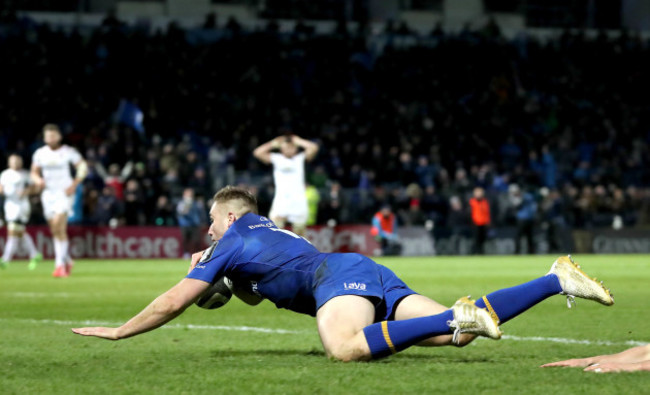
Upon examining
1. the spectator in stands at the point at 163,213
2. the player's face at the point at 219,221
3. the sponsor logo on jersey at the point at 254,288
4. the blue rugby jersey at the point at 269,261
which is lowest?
the sponsor logo on jersey at the point at 254,288

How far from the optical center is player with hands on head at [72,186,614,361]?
213 inches

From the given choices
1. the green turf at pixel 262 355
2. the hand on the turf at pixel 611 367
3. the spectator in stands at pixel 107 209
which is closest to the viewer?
the green turf at pixel 262 355

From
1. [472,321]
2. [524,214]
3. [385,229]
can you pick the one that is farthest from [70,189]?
[524,214]

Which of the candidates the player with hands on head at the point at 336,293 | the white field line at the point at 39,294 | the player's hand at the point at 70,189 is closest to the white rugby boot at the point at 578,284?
the player with hands on head at the point at 336,293

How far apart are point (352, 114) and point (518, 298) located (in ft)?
81.3

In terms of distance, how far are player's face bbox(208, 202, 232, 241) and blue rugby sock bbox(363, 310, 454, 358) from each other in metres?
1.05

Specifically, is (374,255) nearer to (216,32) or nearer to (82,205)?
(82,205)

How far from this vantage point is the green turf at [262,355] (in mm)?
4848

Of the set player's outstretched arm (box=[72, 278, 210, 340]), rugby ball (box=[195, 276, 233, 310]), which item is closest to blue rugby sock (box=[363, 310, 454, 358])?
player's outstretched arm (box=[72, 278, 210, 340])

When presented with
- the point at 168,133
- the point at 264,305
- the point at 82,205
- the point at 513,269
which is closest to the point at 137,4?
the point at 168,133

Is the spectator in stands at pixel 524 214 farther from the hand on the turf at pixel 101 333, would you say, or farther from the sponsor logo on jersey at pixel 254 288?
the hand on the turf at pixel 101 333

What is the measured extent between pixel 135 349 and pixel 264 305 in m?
4.16

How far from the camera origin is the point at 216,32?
30.8 m

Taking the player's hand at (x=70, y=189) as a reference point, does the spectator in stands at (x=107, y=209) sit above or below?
above
